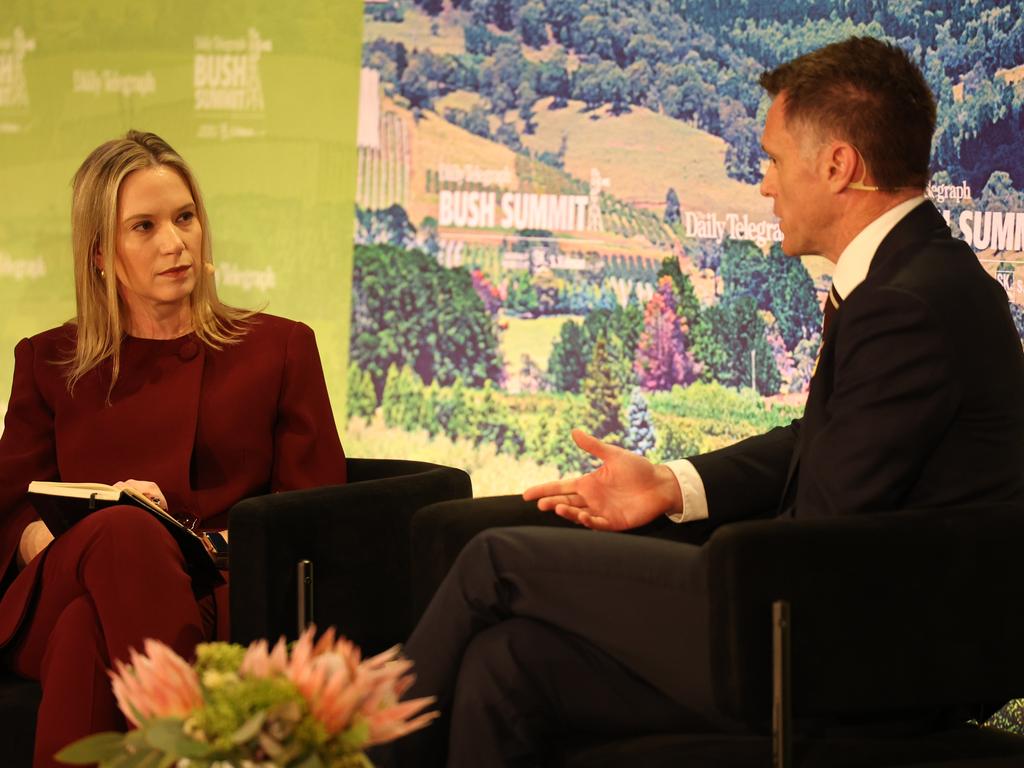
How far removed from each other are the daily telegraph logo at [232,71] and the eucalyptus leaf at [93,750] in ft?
11.6

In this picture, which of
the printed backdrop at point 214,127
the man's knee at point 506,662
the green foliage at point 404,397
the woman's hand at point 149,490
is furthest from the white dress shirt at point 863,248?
the printed backdrop at point 214,127

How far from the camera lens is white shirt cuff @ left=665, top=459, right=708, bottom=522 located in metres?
2.66

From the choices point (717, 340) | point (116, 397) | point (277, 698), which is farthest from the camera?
point (717, 340)

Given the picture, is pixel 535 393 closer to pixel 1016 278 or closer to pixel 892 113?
pixel 1016 278

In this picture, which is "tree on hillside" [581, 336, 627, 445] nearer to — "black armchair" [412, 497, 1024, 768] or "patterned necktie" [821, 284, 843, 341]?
"patterned necktie" [821, 284, 843, 341]

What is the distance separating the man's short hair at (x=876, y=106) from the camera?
2.41m

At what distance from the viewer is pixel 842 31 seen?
171 inches

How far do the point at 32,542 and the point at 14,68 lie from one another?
8.14 ft

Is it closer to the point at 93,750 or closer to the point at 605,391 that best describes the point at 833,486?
the point at 93,750

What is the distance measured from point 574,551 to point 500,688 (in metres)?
0.24

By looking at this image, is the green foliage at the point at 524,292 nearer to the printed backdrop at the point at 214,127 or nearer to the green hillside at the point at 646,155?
the green hillside at the point at 646,155

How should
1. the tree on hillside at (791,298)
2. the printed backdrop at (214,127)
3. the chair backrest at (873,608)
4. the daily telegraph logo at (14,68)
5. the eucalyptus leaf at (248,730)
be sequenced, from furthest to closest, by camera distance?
1. the daily telegraph logo at (14,68)
2. the printed backdrop at (214,127)
3. the tree on hillside at (791,298)
4. the chair backrest at (873,608)
5. the eucalyptus leaf at (248,730)

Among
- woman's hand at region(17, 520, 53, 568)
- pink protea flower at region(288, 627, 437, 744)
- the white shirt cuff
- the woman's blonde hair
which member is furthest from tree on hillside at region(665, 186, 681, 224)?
pink protea flower at region(288, 627, 437, 744)

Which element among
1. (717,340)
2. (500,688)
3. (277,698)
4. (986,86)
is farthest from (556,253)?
(277,698)
